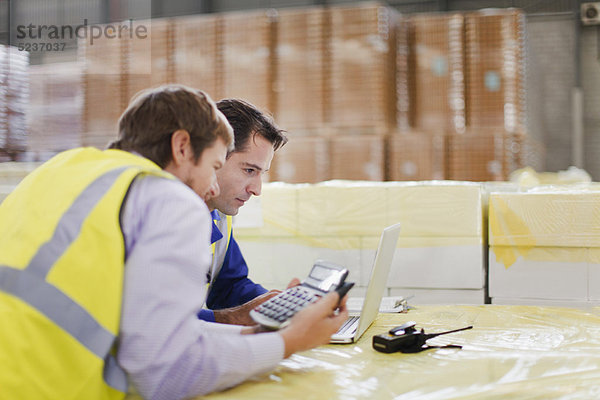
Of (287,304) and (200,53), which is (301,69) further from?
(287,304)

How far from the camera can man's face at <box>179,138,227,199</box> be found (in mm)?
1243

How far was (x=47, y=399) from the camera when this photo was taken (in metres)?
1.01

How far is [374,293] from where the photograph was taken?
164 centimetres

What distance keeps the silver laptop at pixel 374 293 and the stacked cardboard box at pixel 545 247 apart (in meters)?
1.32

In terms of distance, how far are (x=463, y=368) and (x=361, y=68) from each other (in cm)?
383

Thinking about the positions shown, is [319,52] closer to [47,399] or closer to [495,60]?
[495,60]

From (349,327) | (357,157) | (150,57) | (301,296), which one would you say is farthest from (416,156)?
(301,296)

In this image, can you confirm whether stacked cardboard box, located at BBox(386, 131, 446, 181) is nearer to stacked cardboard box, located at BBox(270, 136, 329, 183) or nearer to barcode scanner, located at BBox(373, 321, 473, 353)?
stacked cardboard box, located at BBox(270, 136, 329, 183)

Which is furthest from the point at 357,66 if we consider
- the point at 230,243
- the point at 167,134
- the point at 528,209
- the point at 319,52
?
the point at 167,134

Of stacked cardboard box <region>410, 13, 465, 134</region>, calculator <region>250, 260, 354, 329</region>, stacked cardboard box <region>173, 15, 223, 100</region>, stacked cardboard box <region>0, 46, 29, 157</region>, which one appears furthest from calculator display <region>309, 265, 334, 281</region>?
stacked cardboard box <region>173, 15, 223, 100</region>

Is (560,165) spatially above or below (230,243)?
above

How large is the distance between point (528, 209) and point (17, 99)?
300 centimetres

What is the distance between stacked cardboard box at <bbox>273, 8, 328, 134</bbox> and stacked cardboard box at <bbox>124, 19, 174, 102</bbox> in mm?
1086

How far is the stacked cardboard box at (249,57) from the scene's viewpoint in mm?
5137
